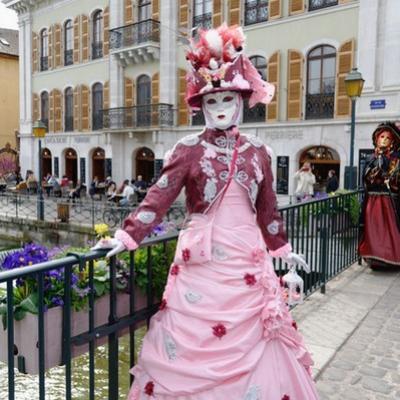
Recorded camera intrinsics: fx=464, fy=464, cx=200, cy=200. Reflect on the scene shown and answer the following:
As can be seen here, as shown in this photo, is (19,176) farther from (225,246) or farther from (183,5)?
(225,246)

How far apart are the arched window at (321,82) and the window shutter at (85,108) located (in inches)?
445

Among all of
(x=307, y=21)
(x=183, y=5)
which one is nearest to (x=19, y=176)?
(x=183, y=5)

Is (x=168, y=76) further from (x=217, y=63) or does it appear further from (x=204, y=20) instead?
(x=217, y=63)

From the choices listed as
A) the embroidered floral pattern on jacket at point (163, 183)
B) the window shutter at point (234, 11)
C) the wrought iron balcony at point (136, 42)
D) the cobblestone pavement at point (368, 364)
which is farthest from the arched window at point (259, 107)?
the embroidered floral pattern on jacket at point (163, 183)

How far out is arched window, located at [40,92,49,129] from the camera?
24.8 meters

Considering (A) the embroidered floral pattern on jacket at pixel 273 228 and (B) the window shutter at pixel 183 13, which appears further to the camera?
(B) the window shutter at pixel 183 13

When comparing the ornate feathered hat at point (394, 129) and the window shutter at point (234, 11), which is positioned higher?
the window shutter at point (234, 11)

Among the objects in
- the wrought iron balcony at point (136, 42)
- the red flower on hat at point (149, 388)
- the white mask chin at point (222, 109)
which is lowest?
the red flower on hat at point (149, 388)

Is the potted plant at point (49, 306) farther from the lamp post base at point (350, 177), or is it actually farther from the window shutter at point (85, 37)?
the window shutter at point (85, 37)

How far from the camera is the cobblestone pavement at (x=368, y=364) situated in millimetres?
2945

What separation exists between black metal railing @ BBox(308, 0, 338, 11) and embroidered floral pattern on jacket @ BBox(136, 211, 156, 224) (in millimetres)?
14734

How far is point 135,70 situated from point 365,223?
16658 mm

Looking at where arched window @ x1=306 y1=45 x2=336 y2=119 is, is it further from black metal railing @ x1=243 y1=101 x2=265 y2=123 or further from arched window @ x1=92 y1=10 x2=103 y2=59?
arched window @ x1=92 y1=10 x2=103 y2=59

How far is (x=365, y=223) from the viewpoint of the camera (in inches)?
224
